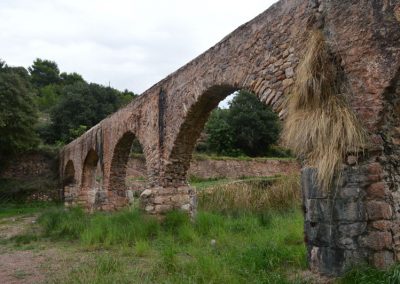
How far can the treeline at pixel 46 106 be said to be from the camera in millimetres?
18234

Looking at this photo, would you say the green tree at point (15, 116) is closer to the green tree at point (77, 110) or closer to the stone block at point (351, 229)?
the green tree at point (77, 110)

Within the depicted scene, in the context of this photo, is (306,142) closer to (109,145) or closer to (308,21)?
(308,21)

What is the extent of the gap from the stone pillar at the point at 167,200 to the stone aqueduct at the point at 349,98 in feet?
0.08

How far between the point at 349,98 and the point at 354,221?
1.31 metres

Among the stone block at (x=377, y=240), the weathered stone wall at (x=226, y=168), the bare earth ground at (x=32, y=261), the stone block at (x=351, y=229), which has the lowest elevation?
the bare earth ground at (x=32, y=261)

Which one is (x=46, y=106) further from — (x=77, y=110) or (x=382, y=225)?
(x=382, y=225)

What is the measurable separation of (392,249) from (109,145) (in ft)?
32.8

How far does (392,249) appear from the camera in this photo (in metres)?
3.66

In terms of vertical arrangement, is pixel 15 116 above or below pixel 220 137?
above

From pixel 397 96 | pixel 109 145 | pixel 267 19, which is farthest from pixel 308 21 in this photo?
pixel 109 145

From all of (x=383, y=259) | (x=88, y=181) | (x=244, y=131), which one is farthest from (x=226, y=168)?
(x=383, y=259)

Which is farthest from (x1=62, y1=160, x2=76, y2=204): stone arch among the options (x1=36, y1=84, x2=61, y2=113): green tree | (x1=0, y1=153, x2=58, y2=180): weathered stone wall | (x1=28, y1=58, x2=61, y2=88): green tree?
(x1=28, y1=58, x2=61, y2=88): green tree

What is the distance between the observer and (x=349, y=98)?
4.15m

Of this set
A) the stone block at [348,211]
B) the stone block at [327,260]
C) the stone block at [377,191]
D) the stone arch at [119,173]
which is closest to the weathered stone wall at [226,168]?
the stone arch at [119,173]
